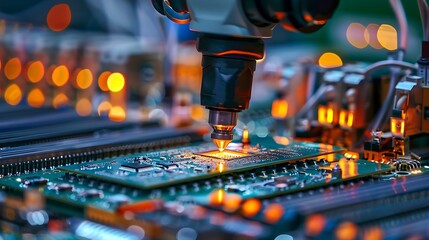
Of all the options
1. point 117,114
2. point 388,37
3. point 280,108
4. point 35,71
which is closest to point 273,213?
point 280,108

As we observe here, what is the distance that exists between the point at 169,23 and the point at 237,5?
129 centimetres

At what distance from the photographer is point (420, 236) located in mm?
1668

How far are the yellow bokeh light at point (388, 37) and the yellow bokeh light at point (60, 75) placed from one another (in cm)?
127

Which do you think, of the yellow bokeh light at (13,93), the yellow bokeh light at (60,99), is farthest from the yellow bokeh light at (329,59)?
the yellow bokeh light at (13,93)

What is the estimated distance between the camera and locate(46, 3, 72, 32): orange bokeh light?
443cm

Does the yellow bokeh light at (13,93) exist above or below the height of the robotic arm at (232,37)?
below

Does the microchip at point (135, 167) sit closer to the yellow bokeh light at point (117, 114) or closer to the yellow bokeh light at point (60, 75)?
the yellow bokeh light at point (117, 114)

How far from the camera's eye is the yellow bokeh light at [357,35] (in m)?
3.46

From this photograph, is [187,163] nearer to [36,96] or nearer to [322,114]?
[322,114]

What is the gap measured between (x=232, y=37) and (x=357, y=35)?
4.79ft

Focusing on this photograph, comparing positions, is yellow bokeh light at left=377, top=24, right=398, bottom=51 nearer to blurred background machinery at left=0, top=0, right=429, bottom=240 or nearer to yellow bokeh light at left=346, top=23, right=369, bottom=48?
blurred background machinery at left=0, top=0, right=429, bottom=240

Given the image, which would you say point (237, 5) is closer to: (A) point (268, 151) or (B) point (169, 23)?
(A) point (268, 151)

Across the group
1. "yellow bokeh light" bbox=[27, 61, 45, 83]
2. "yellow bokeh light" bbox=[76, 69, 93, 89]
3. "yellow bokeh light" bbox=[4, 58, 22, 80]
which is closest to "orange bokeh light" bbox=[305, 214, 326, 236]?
"yellow bokeh light" bbox=[76, 69, 93, 89]

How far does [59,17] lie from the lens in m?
4.48
